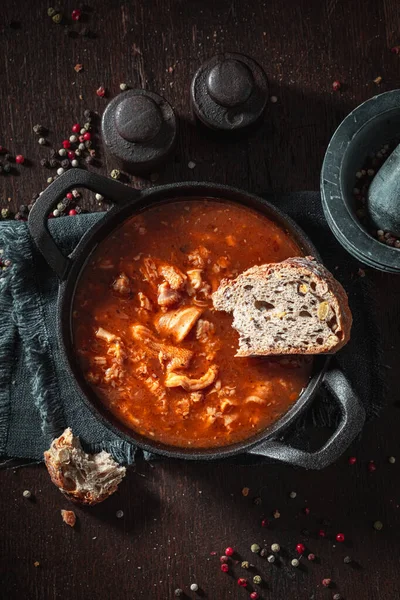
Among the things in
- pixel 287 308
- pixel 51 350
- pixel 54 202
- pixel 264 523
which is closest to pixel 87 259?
pixel 54 202

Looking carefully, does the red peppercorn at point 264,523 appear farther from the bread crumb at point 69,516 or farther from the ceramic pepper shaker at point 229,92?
the ceramic pepper shaker at point 229,92

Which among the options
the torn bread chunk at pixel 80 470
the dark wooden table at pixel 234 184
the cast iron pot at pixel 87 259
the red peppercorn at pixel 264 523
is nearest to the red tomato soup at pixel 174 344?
the cast iron pot at pixel 87 259

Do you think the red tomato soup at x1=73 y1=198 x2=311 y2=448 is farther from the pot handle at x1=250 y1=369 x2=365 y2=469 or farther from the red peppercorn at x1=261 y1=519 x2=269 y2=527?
the red peppercorn at x1=261 y1=519 x2=269 y2=527

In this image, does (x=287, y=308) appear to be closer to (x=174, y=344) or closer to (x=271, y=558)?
(x=174, y=344)

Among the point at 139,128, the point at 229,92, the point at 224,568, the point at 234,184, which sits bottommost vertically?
the point at 224,568

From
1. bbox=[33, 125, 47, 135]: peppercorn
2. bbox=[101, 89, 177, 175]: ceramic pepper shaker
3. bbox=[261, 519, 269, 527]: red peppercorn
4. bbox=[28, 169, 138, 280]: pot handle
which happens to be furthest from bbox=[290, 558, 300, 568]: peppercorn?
bbox=[33, 125, 47, 135]: peppercorn

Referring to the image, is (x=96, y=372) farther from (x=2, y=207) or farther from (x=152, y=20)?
(x=152, y=20)

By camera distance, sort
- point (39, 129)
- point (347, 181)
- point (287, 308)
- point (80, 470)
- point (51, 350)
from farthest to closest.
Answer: point (39, 129) → point (51, 350) → point (80, 470) → point (347, 181) → point (287, 308)
